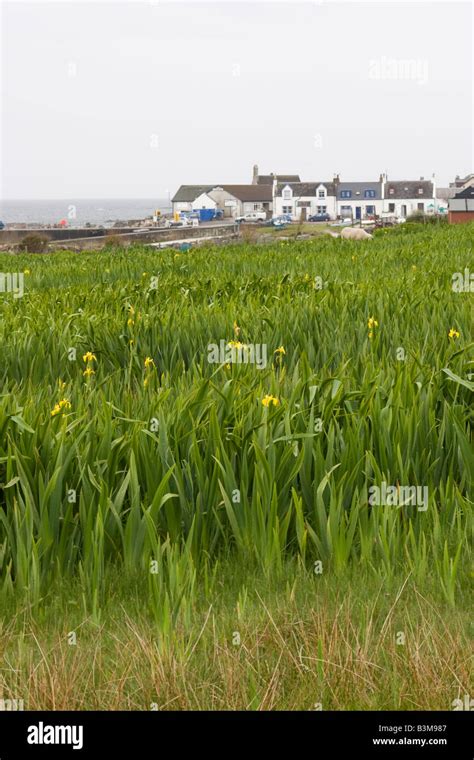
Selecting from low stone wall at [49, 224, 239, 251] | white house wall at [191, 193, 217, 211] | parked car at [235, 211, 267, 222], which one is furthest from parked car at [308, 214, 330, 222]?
low stone wall at [49, 224, 239, 251]

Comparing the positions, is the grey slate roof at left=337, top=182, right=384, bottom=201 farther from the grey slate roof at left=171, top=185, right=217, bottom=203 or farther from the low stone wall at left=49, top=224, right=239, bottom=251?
the low stone wall at left=49, top=224, right=239, bottom=251

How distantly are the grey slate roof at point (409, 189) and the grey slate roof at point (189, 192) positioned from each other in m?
25.9

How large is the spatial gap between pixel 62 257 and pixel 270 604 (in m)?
17.0

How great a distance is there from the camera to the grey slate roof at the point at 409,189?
101625 mm

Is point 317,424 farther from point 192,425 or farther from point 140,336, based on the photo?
point 140,336

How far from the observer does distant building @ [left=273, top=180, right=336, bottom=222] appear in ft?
345

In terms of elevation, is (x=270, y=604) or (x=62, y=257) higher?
(x=62, y=257)

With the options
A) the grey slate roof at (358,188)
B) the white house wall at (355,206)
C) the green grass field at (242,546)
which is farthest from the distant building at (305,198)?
the green grass field at (242,546)

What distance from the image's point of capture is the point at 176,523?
10.0ft

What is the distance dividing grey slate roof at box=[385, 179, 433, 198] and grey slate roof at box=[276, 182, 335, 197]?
7377mm

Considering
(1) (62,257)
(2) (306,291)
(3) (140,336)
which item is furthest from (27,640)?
(1) (62,257)

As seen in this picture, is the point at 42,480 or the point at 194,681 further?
the point at 42,480

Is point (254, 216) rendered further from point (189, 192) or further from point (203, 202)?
point (189, 192)

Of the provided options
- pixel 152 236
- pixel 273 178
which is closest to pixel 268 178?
pixel 273 178
